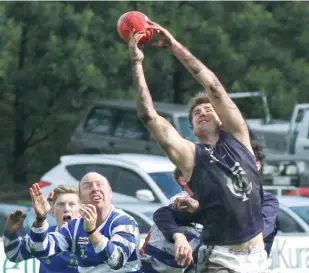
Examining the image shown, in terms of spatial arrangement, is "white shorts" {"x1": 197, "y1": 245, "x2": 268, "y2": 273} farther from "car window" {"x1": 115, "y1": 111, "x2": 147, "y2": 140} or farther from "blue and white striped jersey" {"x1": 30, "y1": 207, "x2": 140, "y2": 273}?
"car window" {"x1": 115, "y1": 111, "x2": 147, "y2": 140}

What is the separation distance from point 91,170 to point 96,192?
1090cm

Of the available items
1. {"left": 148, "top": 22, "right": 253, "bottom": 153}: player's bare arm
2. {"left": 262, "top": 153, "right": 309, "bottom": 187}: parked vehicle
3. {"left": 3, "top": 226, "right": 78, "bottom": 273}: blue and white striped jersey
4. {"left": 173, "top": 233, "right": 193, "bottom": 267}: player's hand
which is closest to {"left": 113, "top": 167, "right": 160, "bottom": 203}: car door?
{"left": 262, "top": 153, "right": 309, "bottom": 187}: parked vehicle

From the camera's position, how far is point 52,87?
75.5 feet

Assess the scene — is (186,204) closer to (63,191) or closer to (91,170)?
(63,191)

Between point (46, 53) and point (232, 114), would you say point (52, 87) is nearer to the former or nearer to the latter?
point (46, 53)

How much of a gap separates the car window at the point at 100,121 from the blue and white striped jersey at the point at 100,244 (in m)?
15.4

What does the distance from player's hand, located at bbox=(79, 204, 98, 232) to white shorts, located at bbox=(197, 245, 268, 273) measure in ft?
2.15

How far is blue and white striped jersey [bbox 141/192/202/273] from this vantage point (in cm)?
707

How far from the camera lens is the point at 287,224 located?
14.2 m

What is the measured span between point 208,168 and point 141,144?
1620 centimetres

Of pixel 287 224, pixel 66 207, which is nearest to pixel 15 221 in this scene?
pixel 66 207

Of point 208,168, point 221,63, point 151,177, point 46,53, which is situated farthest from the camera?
point 221,63

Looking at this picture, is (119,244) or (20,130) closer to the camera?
(119,244)

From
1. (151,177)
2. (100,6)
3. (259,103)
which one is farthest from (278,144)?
(151,177)
